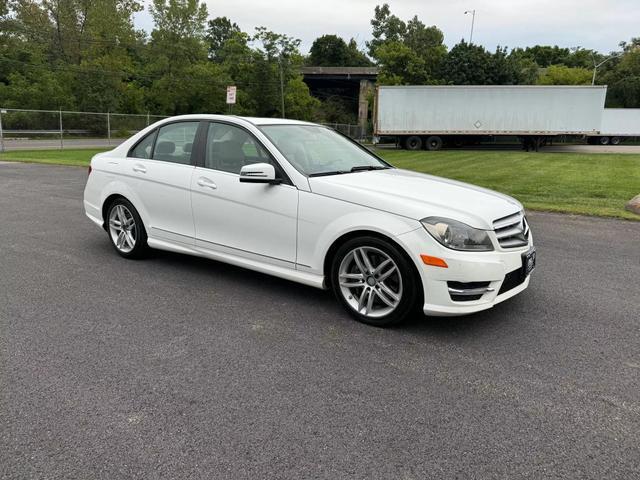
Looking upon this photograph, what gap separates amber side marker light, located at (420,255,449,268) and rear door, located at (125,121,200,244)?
244cm

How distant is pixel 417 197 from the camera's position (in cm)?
400

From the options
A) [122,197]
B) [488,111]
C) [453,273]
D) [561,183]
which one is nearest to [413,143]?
[488,111]

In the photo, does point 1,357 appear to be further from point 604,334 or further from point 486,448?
point 604,334

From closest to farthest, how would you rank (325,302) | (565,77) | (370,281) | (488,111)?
(370,281) < (325,302) < (488,111) < (565,77)

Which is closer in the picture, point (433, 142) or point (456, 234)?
point (456, 234)

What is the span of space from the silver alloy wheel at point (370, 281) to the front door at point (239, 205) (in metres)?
0.53

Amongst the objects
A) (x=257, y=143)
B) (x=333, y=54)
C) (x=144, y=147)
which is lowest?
(x=144, y=147)

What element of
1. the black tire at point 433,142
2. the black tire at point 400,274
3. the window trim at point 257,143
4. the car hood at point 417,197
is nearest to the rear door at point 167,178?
the window trim at point 257,143

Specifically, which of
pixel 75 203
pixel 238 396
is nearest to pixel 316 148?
pixel 238 396

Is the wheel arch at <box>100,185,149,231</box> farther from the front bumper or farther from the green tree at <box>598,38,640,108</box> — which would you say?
the green tree at <box>598,38,640,108</box>

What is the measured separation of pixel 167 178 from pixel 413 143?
26.6m

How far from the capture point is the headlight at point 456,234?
12.1 ft

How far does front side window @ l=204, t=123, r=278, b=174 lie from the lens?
15.4 ft

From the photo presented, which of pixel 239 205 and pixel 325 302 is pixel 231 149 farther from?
pixel 325 302
